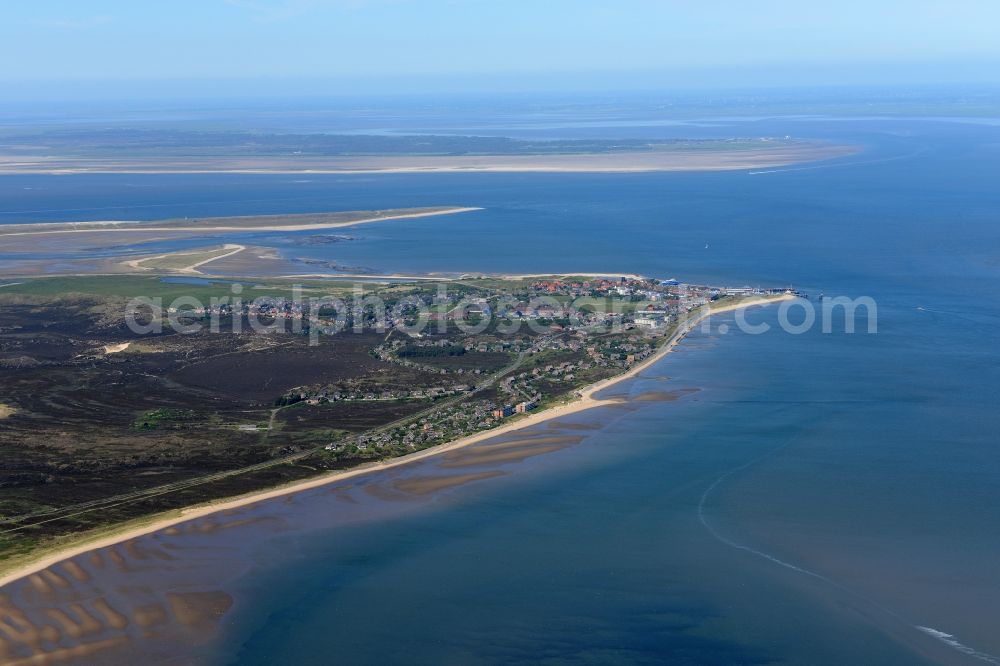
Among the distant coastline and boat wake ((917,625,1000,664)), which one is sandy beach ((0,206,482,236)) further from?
boat wake ((917,625,1000,664))

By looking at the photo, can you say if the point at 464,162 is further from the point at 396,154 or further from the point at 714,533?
the point at 714,533

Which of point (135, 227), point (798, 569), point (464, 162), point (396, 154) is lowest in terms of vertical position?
point (798, 569)

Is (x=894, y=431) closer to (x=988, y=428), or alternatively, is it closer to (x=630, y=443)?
(x=988, y=428)

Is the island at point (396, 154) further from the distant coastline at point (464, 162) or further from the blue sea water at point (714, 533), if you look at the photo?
the blue sea water at point (714, 533)

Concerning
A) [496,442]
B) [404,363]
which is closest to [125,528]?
[496,442]

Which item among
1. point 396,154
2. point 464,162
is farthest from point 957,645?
point 396,154

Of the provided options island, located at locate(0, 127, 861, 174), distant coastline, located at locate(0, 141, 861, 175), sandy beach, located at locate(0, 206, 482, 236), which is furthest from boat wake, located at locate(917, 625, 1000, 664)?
island, located at locate(0, 127, 861, 174)
